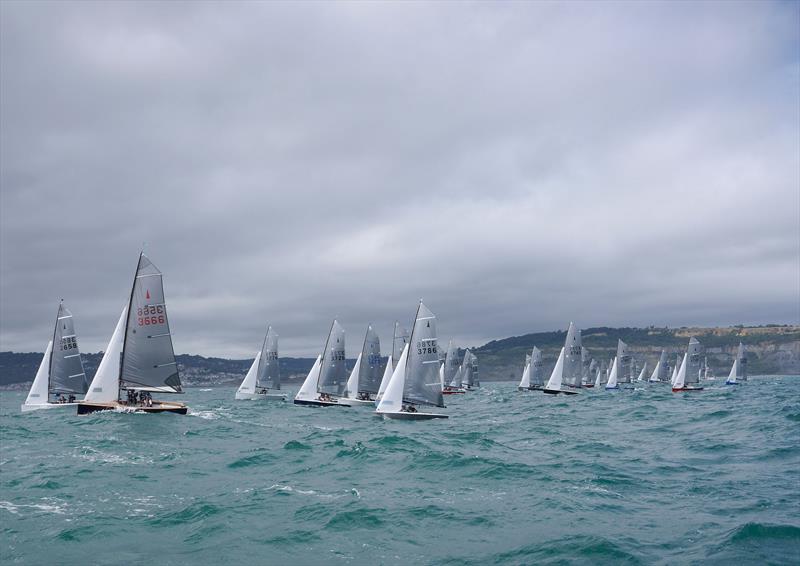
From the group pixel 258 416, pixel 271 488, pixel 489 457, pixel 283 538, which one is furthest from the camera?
pixel 258 416

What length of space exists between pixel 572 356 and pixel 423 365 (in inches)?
2032

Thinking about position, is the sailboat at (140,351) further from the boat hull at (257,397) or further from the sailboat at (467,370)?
the sailboat at (467,370)

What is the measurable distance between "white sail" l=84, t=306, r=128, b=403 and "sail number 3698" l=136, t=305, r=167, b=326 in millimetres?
1051

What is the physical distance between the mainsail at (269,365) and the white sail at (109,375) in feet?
106

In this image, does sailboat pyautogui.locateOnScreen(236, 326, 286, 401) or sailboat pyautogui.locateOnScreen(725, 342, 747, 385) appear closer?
sailboat pyautogui.locateOnScreen(236, 326, 286, 401)

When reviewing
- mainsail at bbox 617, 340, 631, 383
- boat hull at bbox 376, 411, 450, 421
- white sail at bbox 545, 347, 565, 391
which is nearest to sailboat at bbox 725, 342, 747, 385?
mainsail at bbox 617, 340, 631, 383

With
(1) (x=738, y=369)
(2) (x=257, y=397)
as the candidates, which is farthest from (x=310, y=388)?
(1) (x=738, y=369)

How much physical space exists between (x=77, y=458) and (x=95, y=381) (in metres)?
21.3

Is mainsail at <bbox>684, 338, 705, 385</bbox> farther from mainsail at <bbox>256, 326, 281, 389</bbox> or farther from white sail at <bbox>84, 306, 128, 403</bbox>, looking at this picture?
white sail at <bbox>84, 306, 128, 403</bbox>

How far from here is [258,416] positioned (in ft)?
157

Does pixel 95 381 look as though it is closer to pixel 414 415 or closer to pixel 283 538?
pixel 414 415

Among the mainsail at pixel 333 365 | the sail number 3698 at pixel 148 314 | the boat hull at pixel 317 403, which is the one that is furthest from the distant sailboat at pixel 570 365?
the sail number 3698 at pixel 148 314

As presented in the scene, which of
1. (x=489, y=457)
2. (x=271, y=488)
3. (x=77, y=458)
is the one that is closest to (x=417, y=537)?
(x=271, y=488)

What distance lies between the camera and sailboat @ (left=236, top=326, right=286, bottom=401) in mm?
76250
